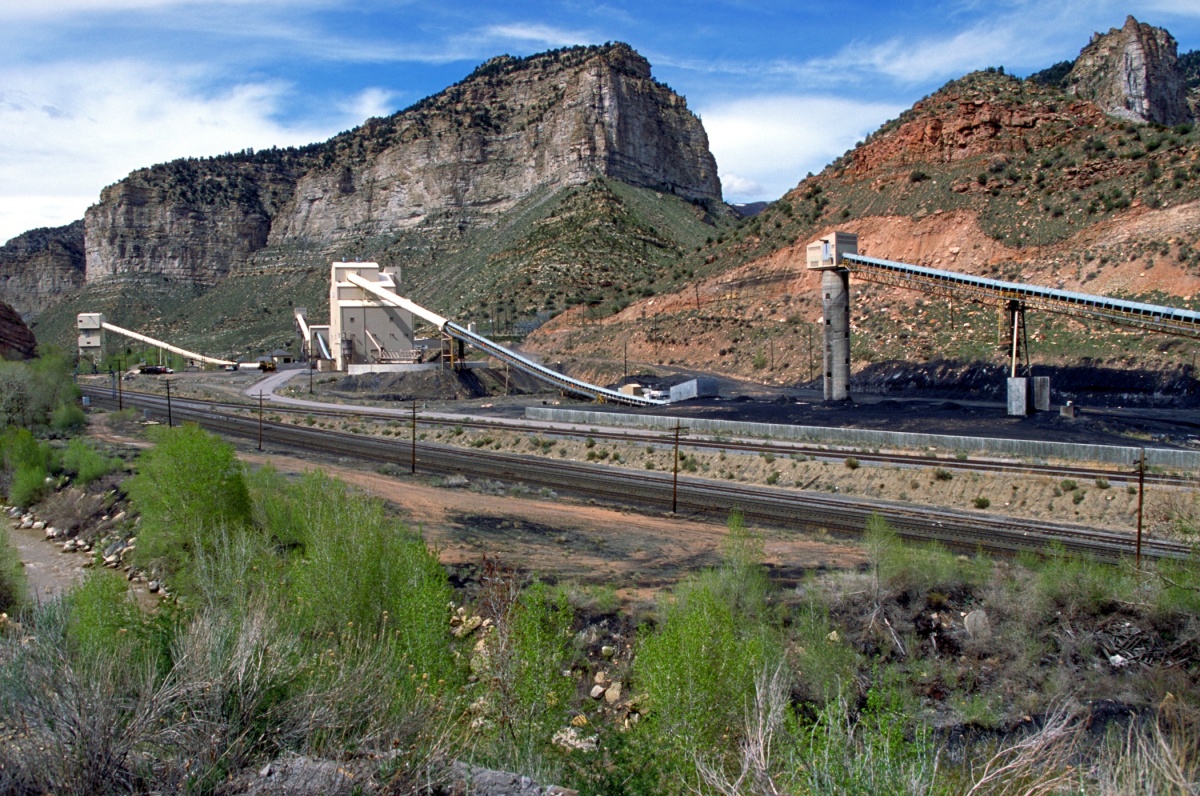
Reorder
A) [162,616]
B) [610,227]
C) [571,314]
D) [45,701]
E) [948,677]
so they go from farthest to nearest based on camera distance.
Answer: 1. [610,227]
2. [571,314]
3. [948,677]
4. [162,616]
5. [45,701]

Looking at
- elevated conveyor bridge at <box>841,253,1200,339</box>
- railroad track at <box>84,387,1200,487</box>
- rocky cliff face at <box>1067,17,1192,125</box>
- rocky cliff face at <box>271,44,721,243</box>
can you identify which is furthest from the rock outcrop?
rocky cliff face at <box>1067,17,1192,125</box>

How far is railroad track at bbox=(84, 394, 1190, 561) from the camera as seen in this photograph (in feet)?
62.5

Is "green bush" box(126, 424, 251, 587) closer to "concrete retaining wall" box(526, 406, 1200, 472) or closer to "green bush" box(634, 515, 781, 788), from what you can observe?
"green bush" box(634, 515, 781, 788)

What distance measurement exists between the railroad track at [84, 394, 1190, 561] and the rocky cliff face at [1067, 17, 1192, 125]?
8934 centimetres

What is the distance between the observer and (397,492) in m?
26.4

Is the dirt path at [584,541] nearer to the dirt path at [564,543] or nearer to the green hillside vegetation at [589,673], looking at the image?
the dirt path at [564,543]

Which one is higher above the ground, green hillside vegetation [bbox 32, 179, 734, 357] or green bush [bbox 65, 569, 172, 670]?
green hillside vegetation [bbox 32, 179, 734, 357]

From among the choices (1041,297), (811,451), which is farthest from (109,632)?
(1041,297)

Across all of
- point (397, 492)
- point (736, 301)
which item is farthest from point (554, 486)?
point (736, 301)

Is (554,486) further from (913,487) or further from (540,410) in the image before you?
(540,410)

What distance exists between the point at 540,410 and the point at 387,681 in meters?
37.0

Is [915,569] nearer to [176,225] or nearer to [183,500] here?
[183,500]

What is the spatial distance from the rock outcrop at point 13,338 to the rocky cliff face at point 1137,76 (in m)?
108

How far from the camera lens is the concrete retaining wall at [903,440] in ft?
79.9
